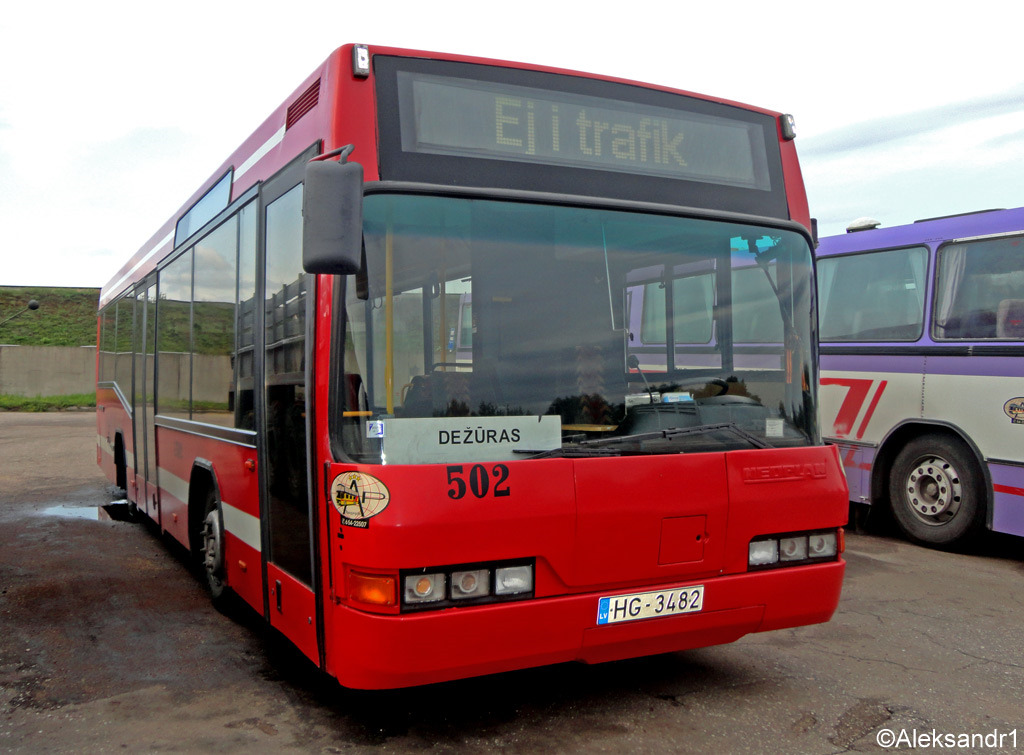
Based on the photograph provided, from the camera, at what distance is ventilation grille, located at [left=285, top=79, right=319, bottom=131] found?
13.4ft

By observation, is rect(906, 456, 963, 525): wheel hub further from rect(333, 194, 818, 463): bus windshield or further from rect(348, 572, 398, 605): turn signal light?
rect(348, 572, 398, 605): turn signal light

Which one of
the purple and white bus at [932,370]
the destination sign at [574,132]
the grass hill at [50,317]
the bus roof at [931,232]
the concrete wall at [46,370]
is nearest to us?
the destination sign at [574,132]

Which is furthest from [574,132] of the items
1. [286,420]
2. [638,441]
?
[286,420]

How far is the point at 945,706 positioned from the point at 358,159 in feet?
12.0

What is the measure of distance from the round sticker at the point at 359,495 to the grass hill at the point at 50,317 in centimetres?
4949

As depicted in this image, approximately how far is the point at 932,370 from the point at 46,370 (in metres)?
43.3

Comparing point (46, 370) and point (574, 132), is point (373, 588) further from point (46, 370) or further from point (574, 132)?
point (46, 370)

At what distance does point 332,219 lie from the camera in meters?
3.37

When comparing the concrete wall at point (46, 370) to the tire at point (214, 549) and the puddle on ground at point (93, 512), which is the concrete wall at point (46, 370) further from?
the tire at point (214, 549)

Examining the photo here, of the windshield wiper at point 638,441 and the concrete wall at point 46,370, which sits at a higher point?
the concrete wall at point 46,370

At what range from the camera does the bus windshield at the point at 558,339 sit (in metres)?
3.59

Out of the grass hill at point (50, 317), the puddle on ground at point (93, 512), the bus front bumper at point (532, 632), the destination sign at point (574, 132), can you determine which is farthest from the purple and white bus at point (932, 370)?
the grass hill at point (50, 317)

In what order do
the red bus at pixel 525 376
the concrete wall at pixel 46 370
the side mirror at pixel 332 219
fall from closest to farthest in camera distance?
the side mirror at pixel 332 219
the red bus at pixel 525 376
the concrete wall at pixel 46 370

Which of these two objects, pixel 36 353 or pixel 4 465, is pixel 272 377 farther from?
pixel 36 353
